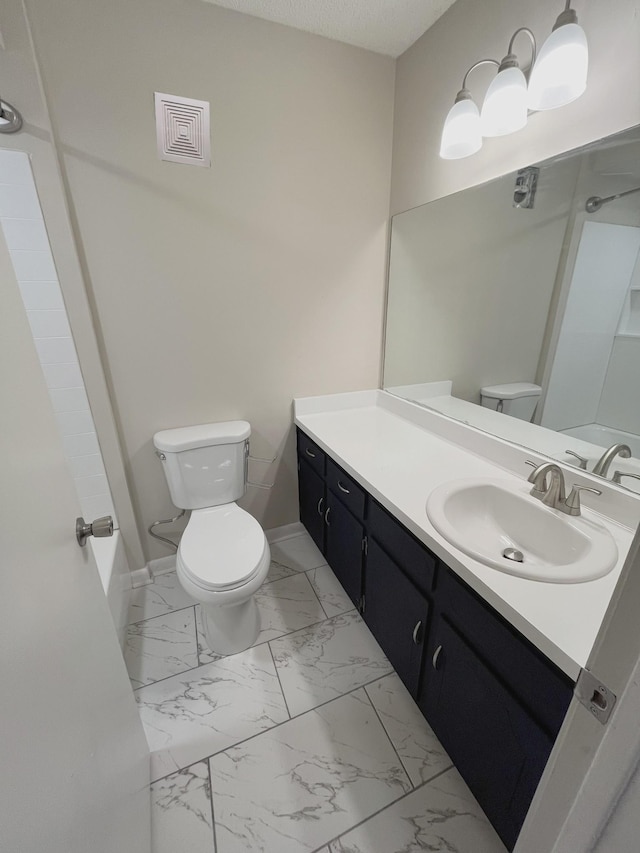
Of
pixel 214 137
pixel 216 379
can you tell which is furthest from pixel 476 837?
pixel 214 137

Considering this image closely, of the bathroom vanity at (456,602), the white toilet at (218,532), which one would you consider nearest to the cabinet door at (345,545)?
the bathroom vanity at (456,602)

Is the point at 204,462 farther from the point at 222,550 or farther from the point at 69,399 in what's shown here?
the point at 69,399

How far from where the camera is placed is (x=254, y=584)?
1.35 meters

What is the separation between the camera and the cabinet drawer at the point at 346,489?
141 cm

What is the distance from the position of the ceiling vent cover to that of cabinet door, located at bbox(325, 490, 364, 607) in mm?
1548

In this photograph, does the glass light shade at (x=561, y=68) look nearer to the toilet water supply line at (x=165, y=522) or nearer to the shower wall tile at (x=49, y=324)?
the shower wall tile at (x=49, y=324)

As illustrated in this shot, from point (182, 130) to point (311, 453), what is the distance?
147 centimetres

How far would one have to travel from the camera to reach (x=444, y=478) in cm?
131

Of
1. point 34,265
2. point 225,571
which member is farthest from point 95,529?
point 34,265

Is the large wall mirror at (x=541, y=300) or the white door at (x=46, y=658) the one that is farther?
the large wall mirror at (x=541, y=300)

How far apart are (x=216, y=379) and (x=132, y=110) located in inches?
42.0

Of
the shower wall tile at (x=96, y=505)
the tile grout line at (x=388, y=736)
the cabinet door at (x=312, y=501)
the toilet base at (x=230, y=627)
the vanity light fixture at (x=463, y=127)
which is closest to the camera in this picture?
the tile grout line at (x=388, y=736)

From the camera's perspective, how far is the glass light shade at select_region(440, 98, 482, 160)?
1.25 m

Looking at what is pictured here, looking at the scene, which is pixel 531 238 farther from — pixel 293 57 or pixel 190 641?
pixel 190 641
